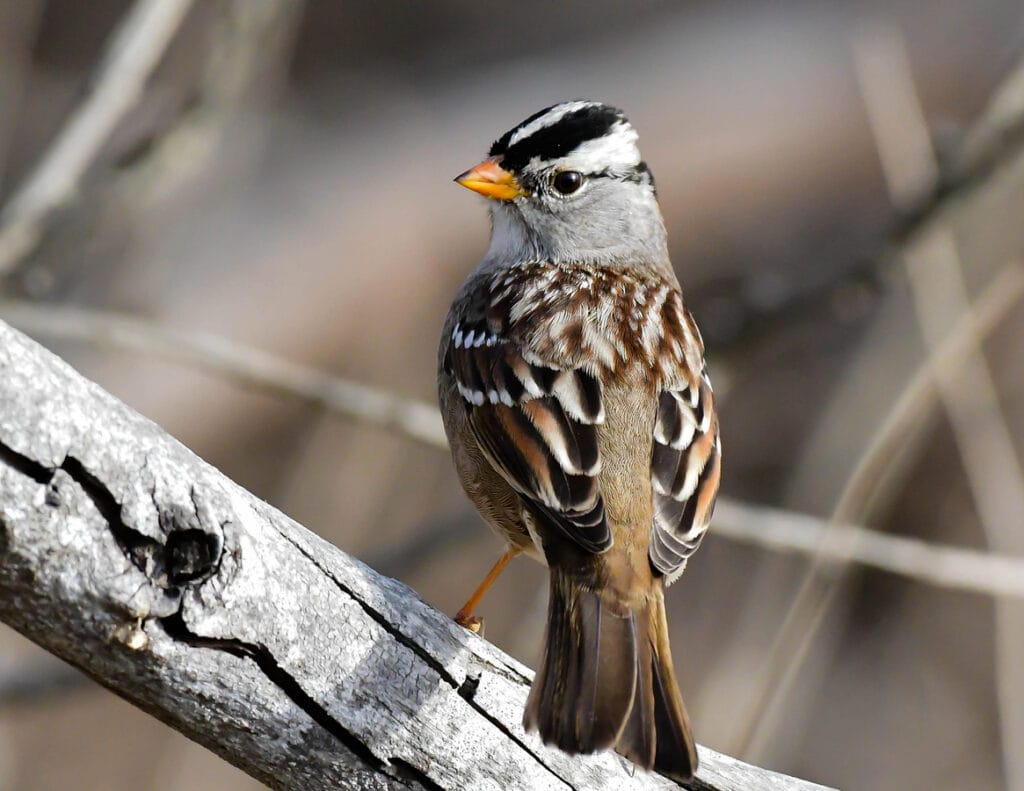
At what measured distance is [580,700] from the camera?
2.24 m

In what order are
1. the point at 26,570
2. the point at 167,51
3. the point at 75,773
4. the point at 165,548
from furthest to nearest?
the point at 167,51, the point at 75,773, the point at 165,548, the point at 26,570

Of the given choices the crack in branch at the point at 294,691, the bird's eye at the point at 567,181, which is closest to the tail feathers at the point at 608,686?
the crack in branch at the point at 294,691

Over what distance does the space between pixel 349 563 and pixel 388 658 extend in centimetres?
16

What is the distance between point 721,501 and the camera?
3830mm

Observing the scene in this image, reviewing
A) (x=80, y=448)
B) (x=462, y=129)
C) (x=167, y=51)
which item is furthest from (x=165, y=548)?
(x=167, y=51)

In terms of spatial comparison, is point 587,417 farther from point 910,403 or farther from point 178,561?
point 910,403

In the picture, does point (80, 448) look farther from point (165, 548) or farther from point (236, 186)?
point (236, 186)

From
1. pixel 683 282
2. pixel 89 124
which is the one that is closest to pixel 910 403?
pixel 89 124

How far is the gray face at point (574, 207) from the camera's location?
3.67 meters

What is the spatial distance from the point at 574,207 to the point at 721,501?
0.92 m

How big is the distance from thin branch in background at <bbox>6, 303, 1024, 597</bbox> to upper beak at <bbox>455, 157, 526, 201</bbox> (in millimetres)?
630

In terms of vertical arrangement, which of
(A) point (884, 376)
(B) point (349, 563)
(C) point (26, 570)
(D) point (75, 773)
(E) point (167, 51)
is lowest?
(D) point (75, 773)

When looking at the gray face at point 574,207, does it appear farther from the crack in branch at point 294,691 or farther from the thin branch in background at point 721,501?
the crack in branch at point 294,691

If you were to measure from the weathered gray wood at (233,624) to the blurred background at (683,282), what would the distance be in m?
1.97
